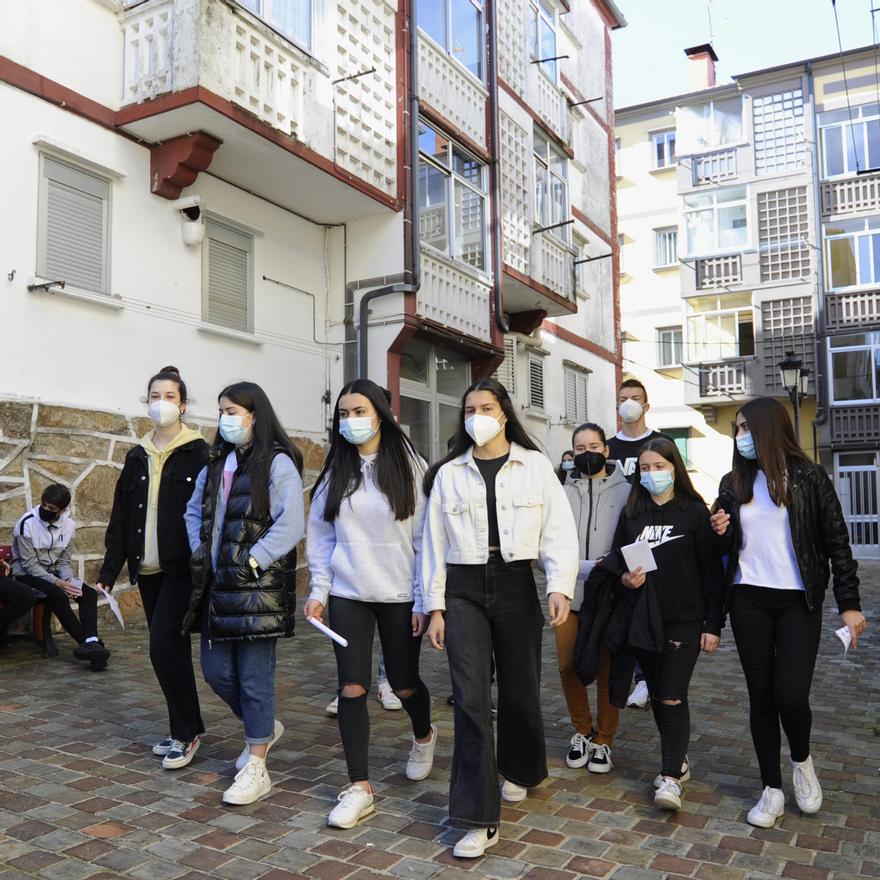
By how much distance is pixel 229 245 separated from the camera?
1159cm

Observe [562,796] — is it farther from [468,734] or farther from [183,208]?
[183,208]

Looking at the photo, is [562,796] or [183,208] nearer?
[562,796]

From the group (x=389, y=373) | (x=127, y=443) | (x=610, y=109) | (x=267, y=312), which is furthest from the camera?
(x=610, y=109)

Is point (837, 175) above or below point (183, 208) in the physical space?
above

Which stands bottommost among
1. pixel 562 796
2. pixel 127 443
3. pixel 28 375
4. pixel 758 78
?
pixel 562 796

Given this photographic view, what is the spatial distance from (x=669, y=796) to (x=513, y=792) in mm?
736

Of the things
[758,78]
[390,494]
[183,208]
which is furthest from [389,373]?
[758,78]

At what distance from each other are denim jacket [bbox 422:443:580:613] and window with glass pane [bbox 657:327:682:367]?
1077 inches

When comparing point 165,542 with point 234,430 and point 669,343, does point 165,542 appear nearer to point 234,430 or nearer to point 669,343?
point 234,430

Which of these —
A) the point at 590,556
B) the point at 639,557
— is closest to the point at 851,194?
the point at 590,556

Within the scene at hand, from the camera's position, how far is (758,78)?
28.8 meters

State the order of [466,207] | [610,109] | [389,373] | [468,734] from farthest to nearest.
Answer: [610,109] < [466,207] < [389,373] < [468,734]

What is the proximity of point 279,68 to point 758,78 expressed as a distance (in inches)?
895

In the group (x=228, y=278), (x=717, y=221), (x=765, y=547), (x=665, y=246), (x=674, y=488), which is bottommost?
(x=765, y=547)
